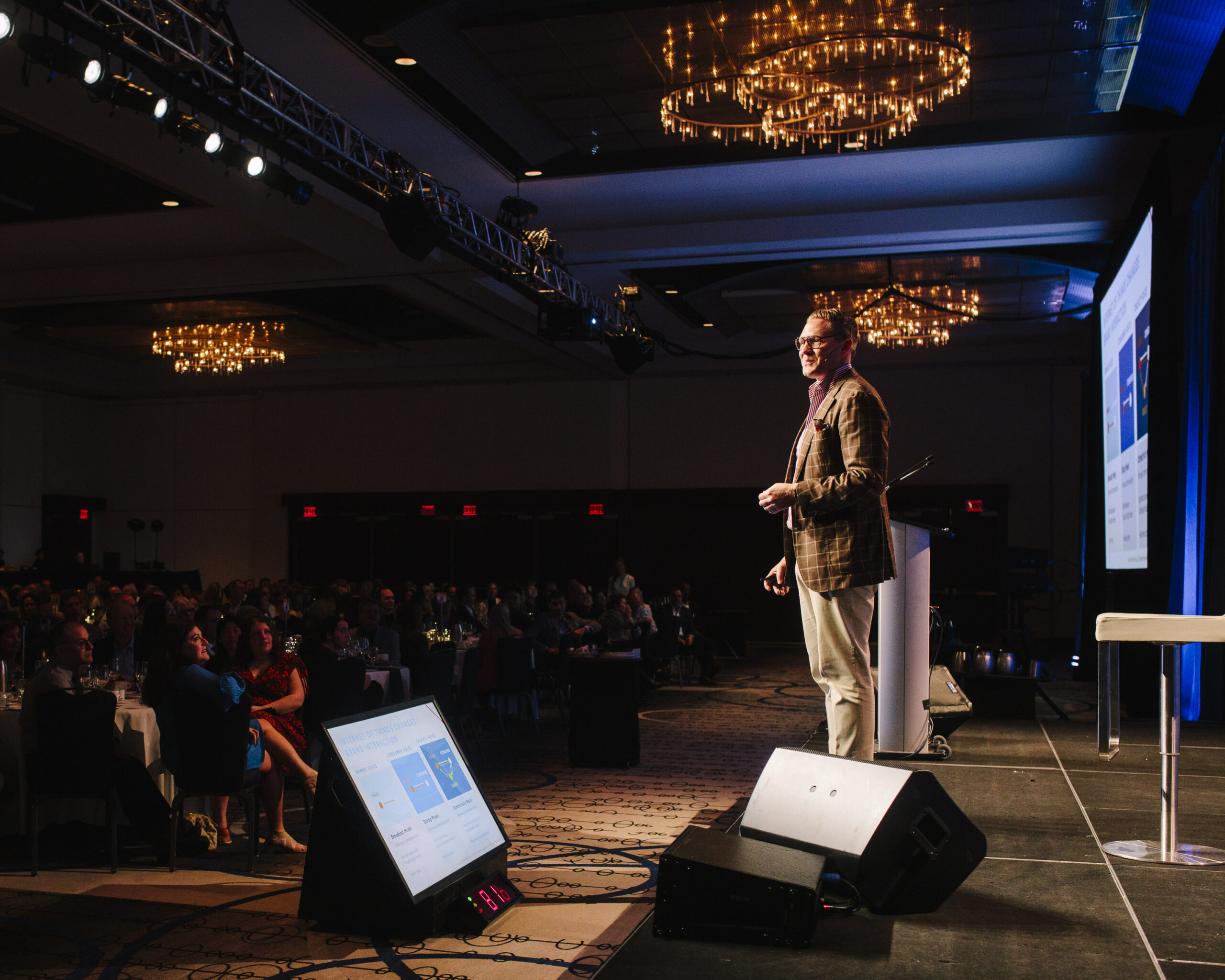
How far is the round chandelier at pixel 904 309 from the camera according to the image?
12.6 m

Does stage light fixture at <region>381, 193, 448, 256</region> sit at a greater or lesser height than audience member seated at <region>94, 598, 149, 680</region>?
greater

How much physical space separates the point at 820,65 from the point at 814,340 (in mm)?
4234

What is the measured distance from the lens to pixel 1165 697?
2918mm

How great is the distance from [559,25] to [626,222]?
3778mm

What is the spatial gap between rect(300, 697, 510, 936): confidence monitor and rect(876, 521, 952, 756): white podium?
177cm

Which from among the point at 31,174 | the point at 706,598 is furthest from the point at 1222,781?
the point at 706,598

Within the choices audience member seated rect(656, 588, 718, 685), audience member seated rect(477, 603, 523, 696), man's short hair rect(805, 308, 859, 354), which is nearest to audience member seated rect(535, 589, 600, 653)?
audience member seated rect(477, 603, 523, 696)

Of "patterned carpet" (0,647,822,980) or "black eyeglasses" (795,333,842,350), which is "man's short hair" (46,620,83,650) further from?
"black eyeglasses" (795,333,842,350)

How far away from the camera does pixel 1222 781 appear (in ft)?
13.2

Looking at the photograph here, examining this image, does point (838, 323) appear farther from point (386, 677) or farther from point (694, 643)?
point (694, 643)

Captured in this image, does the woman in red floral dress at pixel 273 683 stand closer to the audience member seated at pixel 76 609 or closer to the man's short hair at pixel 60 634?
the man's short hair at pixel 60 634

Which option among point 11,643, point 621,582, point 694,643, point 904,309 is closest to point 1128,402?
point 694,643

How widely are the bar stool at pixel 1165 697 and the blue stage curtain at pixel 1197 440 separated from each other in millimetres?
4097

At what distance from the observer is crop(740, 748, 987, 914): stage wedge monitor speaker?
2471mm
